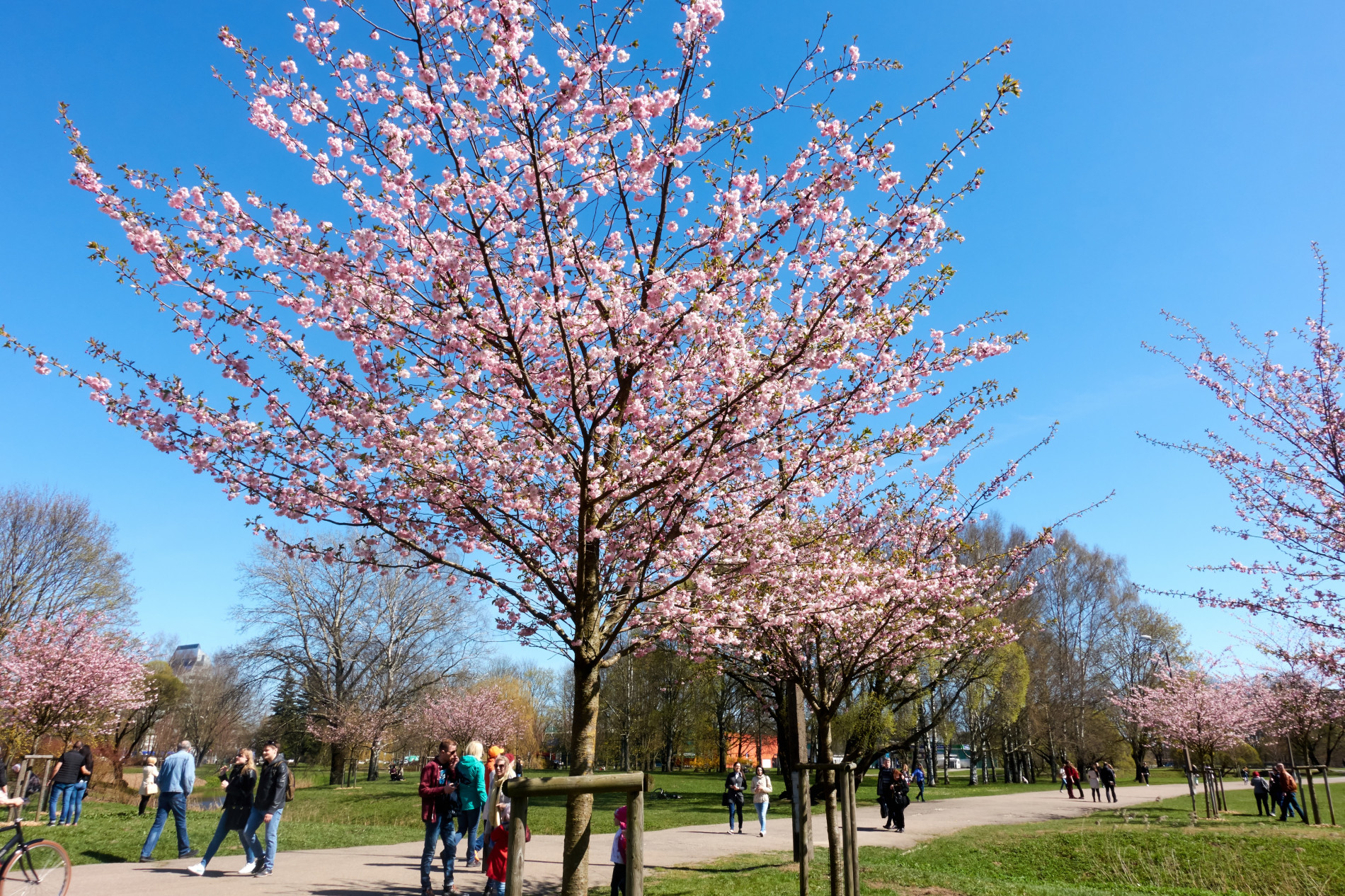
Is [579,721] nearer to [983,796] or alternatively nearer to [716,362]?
[716,362]

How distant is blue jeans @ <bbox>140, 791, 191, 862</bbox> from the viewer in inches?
406

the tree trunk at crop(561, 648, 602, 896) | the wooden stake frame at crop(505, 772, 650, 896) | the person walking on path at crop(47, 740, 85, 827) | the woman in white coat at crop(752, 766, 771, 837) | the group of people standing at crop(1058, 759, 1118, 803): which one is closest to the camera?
the wooden stake frame at crop(505, 772, 650, 896)

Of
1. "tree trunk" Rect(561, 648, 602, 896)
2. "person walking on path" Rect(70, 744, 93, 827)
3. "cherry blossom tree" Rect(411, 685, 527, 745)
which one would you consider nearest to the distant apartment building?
"cherry blossom tree" Rect(411, 685, 527, 745)

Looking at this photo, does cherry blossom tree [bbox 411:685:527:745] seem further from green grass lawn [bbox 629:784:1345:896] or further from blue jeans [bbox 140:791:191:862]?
green grass lawn [bbox 629:784:1345:896]

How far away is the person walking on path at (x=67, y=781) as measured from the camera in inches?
558

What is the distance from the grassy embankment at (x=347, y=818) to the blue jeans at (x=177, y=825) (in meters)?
0.28

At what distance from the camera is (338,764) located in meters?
35.4

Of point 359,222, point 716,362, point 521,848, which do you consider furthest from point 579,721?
point 359,222

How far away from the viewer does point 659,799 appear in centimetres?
2712

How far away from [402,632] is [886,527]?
101 feet

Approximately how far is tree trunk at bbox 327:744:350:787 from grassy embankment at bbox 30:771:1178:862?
76 cm

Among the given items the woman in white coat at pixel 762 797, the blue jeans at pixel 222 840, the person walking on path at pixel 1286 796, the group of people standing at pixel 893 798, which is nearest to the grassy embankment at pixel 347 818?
the blue jeans at pixel 222 840

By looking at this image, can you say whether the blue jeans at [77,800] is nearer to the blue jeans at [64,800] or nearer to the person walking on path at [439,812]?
the blue jeans at [64,800]

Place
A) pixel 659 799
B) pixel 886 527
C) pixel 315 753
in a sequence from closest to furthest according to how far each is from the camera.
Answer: pixel 886 527 → pixel 659 799 → pixel 315 753
